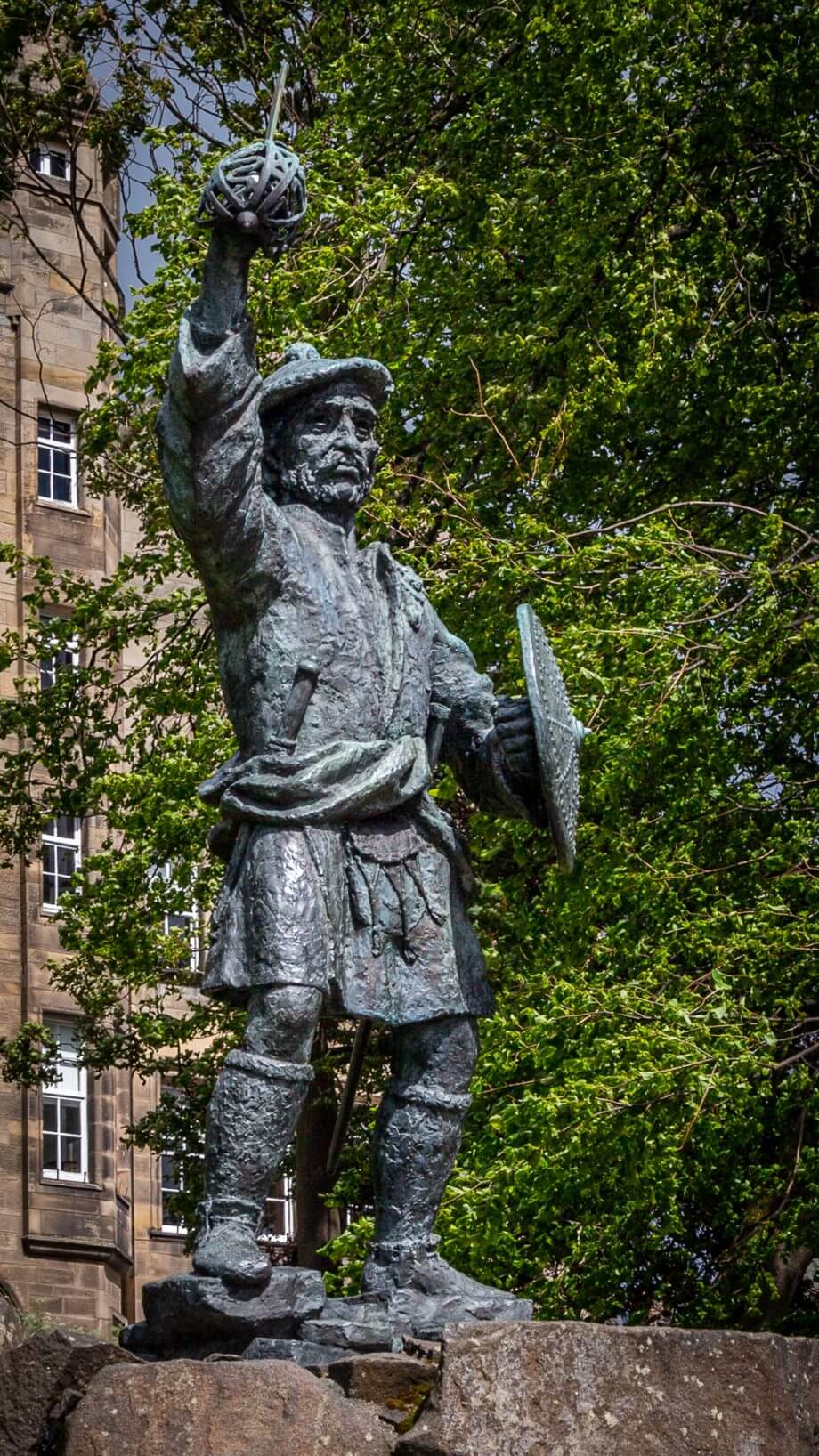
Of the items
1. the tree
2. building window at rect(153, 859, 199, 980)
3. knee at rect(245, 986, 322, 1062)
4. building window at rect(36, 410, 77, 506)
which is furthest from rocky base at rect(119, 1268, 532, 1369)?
building window at rect(36, 410, 77, 506)

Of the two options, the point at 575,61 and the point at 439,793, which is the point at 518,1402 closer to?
the point at 439,793

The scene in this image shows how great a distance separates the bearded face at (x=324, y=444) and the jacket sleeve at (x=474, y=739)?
0.48 metres

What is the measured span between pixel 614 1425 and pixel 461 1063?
3.95ft

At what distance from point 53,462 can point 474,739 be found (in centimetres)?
2912

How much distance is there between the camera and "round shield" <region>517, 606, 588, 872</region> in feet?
23.8

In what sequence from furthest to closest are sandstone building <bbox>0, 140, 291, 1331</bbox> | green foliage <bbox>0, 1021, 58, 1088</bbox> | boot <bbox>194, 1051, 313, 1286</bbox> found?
sandstone building <bbox>0, 140, 291, 1331</bbox> < green foliage <bbox>0, 1021, 58, 1088</bbox> < boot <bbox>194, 1051, 313, 1286</bbox>

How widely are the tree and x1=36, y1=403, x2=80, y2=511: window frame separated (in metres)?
13.7

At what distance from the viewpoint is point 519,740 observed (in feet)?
24.5

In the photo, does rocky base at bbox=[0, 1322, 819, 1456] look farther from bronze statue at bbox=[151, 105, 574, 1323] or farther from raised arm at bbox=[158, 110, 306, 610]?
raised arm at bbox=[158, 110, 306, 610]

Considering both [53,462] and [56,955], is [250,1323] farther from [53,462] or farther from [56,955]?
[53,462]

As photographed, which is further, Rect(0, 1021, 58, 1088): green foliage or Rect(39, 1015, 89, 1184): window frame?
Rect(39, 1015, 89, 1184): window frame

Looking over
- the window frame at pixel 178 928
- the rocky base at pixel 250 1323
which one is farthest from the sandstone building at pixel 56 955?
the rocky base at pixel 250 1323

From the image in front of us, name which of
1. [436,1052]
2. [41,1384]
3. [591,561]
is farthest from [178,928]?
[41,1384]

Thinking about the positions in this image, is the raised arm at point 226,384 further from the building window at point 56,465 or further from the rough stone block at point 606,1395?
the building window at point 56,465
